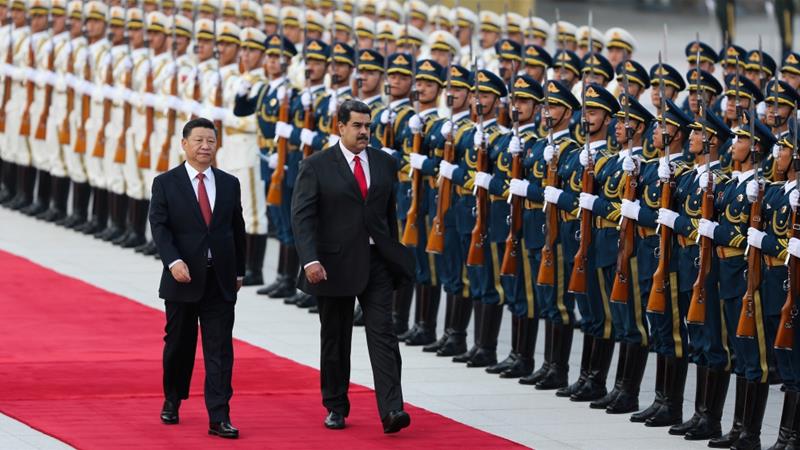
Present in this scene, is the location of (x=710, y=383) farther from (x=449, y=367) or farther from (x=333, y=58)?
(x=333, y=58)

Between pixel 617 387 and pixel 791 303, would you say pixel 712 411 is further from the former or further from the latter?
pixel 791 303

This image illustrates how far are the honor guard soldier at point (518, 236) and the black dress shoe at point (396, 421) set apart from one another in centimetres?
223

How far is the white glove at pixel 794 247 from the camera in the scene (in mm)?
10961

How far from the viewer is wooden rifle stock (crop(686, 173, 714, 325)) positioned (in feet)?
38.1

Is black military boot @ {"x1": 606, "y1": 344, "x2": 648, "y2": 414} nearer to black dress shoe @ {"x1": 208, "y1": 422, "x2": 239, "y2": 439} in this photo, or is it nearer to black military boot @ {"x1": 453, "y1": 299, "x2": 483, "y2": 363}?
black military boot @ {"x1": 453, "y1": 299, "x2": 483, "y2": 363}

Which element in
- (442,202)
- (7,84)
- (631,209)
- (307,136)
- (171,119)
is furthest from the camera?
(7,84)

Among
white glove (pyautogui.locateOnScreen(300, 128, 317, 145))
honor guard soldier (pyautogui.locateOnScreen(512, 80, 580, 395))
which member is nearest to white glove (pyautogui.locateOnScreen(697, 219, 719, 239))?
honor guard soldier (pyautogui.locateOnScreen(512, 80, 580, 395))

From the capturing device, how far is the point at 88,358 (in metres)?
13.5

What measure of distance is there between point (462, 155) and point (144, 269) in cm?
436

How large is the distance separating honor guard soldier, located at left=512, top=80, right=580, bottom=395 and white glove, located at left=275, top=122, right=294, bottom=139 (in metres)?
3.01

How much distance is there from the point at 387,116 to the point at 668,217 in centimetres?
329

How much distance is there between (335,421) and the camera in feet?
37.8

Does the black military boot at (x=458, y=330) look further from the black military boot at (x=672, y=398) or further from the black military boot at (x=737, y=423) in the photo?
the black military boot at (x=737, y=423)

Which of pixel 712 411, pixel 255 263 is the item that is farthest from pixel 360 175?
pixel 255 263
